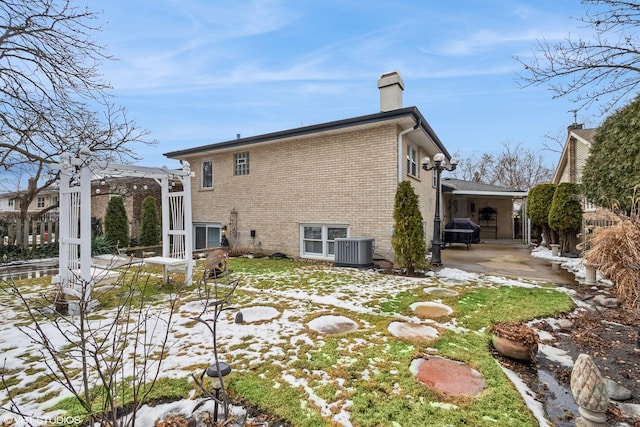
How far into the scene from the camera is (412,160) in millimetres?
10875

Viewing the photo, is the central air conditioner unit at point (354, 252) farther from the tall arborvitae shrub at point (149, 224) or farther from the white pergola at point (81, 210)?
the tall arborvitae shrub at point (149, 224)

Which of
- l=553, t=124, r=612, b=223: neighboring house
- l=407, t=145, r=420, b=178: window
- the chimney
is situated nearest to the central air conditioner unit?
l=407, t=145, r=420, b=178: window

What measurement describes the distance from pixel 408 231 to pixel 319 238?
11.7 feet

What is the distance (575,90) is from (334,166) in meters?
6.51

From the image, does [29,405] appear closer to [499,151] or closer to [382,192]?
[382,192]

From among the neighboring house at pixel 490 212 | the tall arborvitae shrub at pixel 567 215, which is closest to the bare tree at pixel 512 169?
the neighboring house at pixel 490 212

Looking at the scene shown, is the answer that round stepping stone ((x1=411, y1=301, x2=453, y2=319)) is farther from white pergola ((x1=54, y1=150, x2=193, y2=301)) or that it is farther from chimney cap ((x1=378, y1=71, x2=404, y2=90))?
chimney cap ((x1=378, y1=71, x2=404, y2=90))

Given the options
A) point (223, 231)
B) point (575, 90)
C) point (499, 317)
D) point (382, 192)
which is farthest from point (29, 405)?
point (575, 90)

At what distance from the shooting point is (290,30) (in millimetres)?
9625

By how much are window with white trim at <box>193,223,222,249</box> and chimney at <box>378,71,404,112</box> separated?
27.2 feet

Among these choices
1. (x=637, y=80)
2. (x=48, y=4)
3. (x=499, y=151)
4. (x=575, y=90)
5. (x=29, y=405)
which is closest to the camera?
(x=29, y=405)

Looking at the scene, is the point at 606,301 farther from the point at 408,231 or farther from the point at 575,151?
the point at 575,151

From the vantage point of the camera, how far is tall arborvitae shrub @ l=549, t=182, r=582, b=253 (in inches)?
416

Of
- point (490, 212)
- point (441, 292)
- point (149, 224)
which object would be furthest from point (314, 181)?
point (490, 212)
